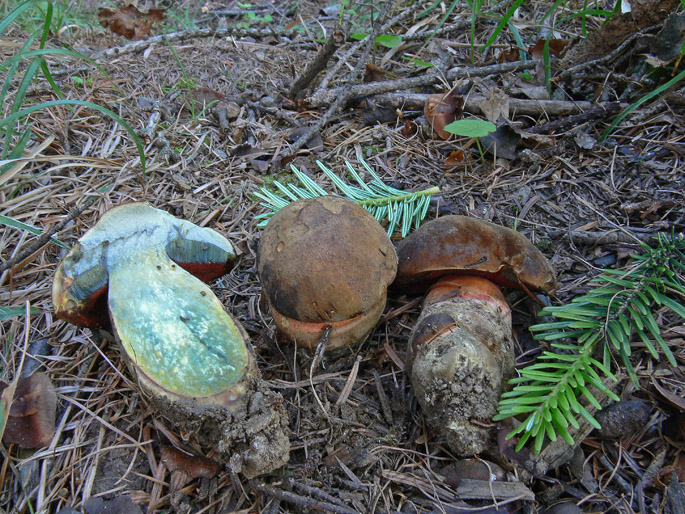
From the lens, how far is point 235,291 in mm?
1955

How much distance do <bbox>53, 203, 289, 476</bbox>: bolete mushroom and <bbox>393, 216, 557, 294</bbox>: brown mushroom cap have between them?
685mm

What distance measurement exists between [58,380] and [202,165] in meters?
1.30

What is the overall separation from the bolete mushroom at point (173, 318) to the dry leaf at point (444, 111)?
1431 mm

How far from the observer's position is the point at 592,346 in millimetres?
1383

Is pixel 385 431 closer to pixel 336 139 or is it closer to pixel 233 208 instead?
pixel 233 208

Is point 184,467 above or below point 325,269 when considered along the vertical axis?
below

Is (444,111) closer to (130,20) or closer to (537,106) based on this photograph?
(537,106)

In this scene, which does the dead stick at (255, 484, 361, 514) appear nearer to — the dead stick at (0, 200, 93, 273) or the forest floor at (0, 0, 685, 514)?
the forest floor at (0, 0, 685, 514)

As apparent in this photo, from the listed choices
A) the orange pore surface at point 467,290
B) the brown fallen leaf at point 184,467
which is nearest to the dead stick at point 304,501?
the brown fallen leaf at point 184,467

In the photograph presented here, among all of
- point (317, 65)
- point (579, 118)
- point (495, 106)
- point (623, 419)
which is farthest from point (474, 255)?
point (317, 65)

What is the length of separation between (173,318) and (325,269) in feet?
1.70

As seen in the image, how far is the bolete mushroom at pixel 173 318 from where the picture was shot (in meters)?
1.31

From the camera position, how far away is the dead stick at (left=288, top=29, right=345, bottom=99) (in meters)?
2.44

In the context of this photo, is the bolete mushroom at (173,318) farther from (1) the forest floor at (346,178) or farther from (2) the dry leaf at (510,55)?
(2) the dry leaf at (510,55)
